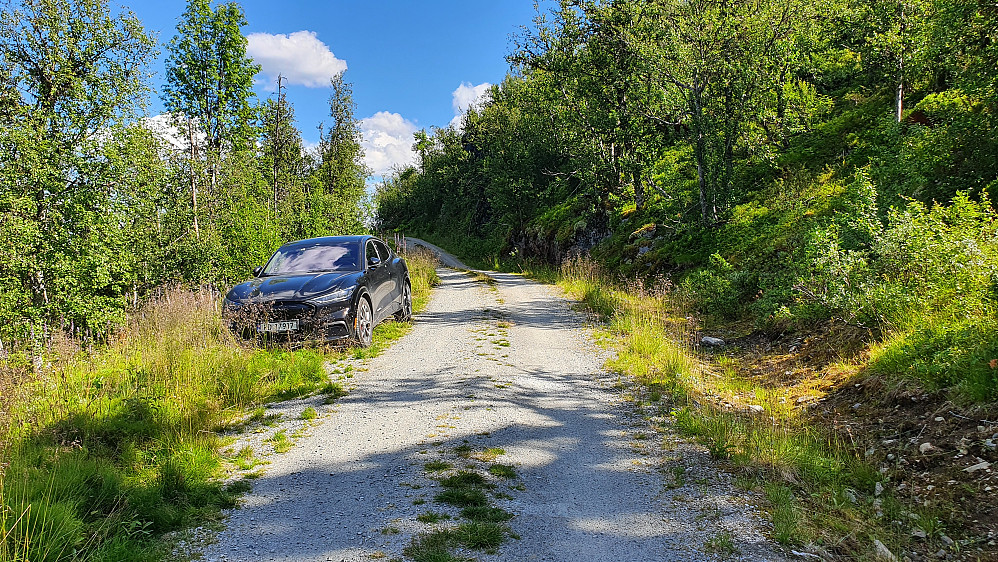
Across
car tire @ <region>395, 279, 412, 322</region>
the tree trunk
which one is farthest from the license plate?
the tree trunk

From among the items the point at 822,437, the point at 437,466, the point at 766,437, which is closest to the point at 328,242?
the point at 437,466

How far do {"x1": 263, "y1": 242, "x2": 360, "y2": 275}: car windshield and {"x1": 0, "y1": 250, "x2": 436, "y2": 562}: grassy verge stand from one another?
1.67 meters

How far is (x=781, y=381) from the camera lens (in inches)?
265

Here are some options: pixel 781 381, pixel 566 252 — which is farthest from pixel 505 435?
pixel 566 252

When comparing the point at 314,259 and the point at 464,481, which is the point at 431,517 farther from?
the point at 314,259

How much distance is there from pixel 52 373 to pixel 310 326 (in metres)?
3.19

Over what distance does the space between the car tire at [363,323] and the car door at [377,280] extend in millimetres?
224

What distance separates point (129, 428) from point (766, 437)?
6.07 metres

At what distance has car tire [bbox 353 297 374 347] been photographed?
8664 millimetres

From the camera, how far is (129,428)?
479 centimetres

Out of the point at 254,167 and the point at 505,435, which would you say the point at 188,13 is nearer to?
the point at 254,167

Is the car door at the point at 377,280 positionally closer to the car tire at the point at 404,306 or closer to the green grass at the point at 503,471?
the car tire at the point at 404,306

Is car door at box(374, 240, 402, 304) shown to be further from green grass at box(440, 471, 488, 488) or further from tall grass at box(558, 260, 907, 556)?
green grass at box(440, 471, 488, 488)

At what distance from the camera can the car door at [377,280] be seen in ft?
31.3
